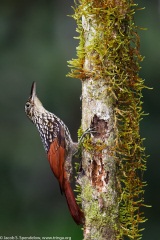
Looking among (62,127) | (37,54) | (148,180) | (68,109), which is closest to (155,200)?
(148,180)

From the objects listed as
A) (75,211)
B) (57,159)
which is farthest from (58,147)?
(75,211)

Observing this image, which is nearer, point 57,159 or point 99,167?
point 99,167

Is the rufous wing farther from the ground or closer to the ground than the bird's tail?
farther from the ground

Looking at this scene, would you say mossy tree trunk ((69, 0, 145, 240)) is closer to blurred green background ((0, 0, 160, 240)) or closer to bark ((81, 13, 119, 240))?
bark ((81, 13, 119, 240))

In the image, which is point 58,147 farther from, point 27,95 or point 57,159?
point 27,95

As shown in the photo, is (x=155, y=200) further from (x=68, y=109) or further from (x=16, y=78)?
(x=16, y=78)

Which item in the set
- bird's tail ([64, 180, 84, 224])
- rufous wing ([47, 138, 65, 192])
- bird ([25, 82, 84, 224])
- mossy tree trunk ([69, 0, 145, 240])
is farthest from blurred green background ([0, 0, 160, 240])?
mossy tree trunk ([69, 0, 145, 240])

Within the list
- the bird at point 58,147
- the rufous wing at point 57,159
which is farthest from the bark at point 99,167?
the rufous wing at point 57,159
